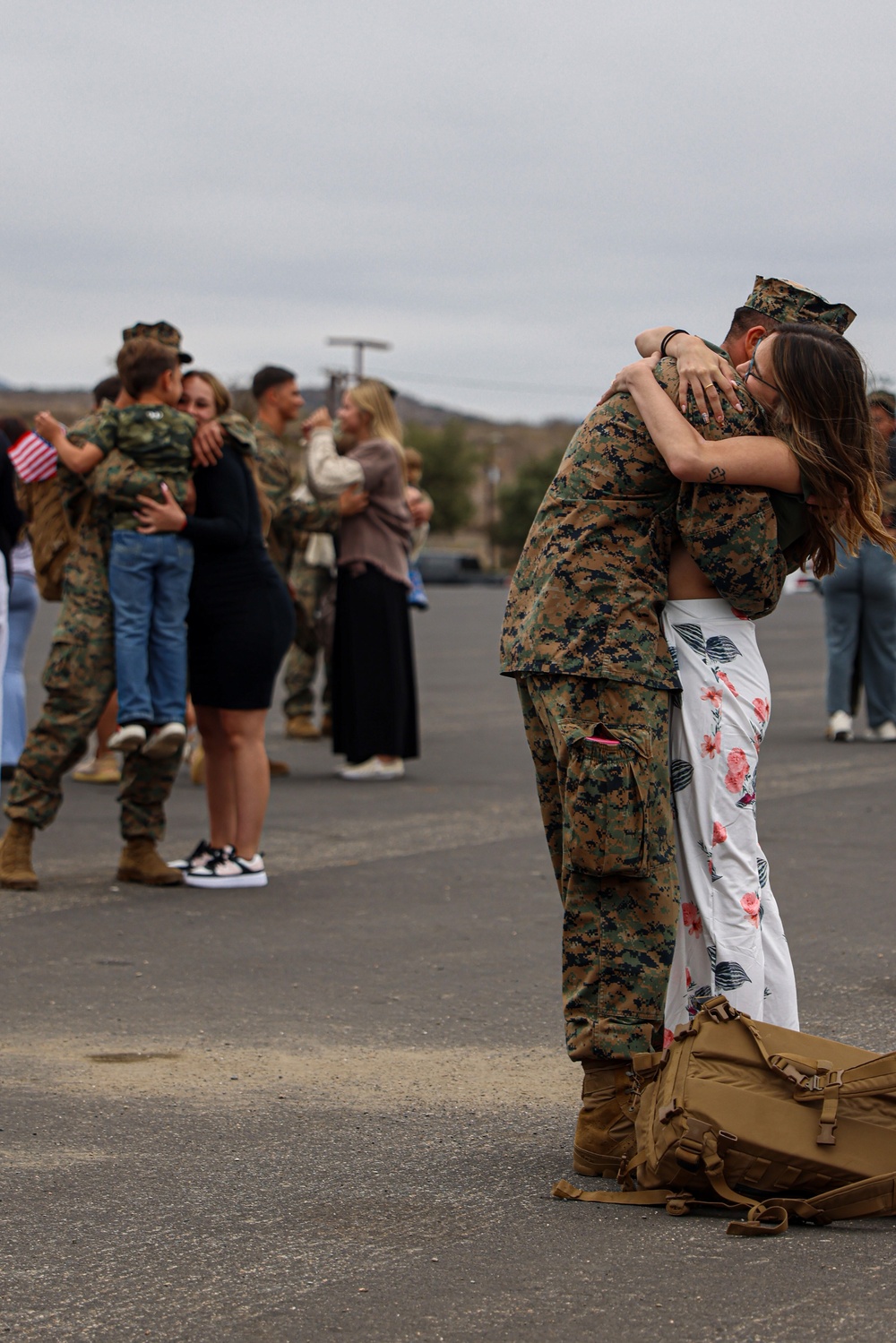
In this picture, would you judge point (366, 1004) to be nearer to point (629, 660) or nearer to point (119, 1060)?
point (119, 1060)

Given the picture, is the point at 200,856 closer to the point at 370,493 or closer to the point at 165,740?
the point at 165,740

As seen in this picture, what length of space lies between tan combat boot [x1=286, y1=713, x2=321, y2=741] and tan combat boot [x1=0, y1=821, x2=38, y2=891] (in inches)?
222

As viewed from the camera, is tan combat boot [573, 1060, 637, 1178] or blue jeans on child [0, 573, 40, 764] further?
blue jeans on child [0, 573, 40, 764]

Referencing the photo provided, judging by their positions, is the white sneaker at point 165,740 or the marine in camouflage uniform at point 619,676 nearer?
the marine in camouflage uniform at point 619,676

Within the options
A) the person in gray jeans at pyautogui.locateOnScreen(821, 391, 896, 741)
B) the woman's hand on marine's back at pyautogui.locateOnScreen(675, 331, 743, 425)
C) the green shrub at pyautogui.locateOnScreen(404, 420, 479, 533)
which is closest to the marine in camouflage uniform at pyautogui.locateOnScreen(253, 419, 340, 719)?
the person in gray jeans at pyautogui.locateOnScreen(821, 391, 896, 741)

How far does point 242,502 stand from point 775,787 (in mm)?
4398

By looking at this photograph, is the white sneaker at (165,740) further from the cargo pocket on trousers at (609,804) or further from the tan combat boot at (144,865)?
the cargo pocket on trousers at (609,804)

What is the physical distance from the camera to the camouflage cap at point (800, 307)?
3.88 meters

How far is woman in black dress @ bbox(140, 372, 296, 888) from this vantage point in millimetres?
6891

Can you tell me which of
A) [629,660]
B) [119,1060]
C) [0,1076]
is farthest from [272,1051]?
[629,660]

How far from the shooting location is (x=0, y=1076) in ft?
14.9

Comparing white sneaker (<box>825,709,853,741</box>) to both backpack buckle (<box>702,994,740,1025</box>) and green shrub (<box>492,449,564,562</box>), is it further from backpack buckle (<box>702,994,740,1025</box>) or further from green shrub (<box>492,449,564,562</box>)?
green shrub (<box>492,449,564,562</box>)

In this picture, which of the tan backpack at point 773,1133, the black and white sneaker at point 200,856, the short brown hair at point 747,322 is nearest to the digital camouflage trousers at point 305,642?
the black and white sneaker at point 200,856

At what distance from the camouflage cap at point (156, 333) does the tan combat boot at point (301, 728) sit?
19.1ft
